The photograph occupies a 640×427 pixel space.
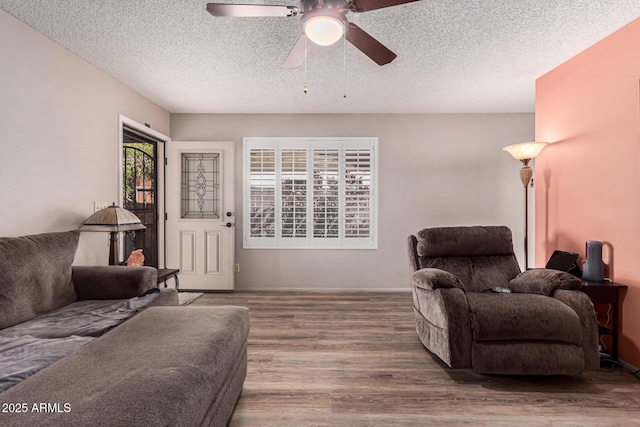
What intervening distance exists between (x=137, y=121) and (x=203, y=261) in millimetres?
1934

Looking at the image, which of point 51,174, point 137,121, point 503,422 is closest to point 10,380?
point 51,174

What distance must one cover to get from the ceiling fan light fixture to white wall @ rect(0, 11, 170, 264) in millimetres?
2078

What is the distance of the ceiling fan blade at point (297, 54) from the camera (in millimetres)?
2098

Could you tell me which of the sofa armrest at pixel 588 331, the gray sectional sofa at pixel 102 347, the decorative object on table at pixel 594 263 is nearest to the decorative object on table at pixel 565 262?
the decorative object on table at pixel 594 263

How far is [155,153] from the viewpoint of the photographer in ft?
15.0

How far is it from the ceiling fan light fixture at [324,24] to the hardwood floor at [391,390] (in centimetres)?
204

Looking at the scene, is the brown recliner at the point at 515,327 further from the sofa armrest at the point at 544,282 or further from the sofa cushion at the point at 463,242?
the sofa cushion at the point at 463,242

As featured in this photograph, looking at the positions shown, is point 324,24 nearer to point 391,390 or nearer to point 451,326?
point 451,326

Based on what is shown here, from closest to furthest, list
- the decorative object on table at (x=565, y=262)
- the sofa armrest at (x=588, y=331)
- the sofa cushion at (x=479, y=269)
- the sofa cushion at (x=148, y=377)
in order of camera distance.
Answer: the sofa cushion at (x=148, y=377)
the sofa armrest at (x=588, y=331)
the decorative object on table at (x=565, y=262)
the sofa cushion at (x=479, y=269)

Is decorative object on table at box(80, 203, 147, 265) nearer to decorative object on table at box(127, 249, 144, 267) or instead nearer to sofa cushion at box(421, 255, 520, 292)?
decorative object on table at box(127, 249, 144, 267)

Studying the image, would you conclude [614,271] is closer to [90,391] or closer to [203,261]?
[90,391]

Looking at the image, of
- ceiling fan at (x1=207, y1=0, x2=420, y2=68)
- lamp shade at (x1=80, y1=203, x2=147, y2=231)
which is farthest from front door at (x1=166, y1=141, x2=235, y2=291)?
ceiling fan at (x1=207, y1=0, x2=420, y2=68)

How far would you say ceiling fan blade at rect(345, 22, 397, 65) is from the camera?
1.93m

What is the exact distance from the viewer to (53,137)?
8.71ft
